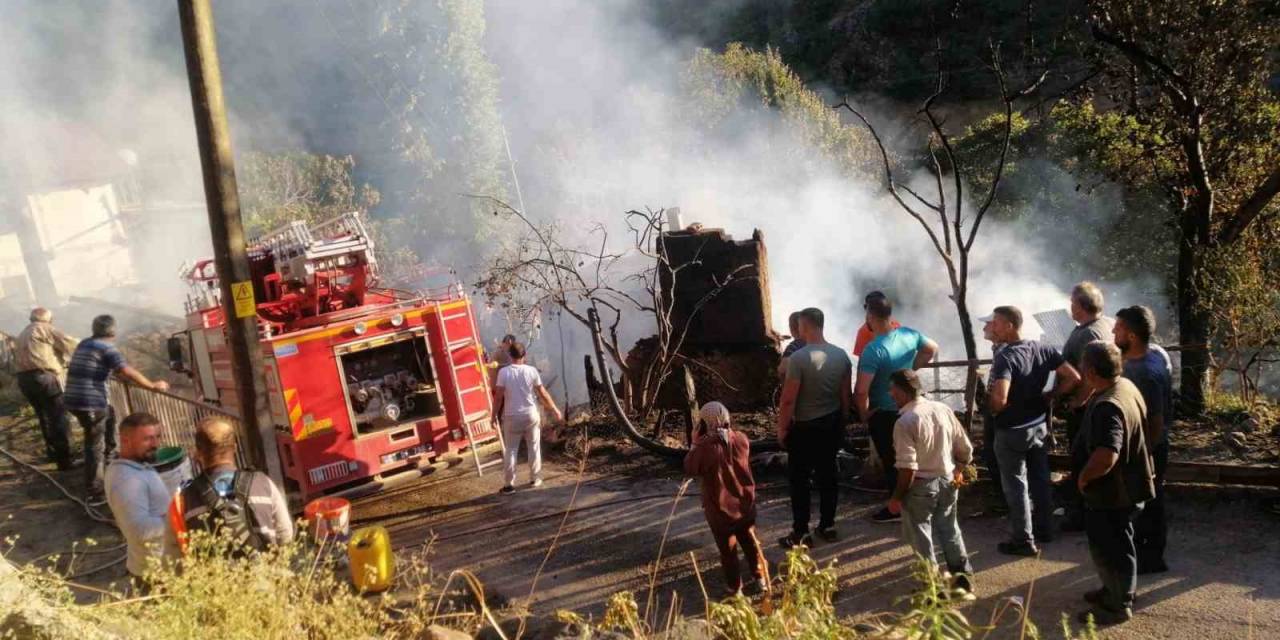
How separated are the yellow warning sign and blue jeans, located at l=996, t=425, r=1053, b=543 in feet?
17.5

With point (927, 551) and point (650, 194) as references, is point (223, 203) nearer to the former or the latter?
point (927, 551)

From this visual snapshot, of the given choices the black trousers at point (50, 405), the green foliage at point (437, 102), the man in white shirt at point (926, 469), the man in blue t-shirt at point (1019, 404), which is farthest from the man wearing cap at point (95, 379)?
the green foliage at point (437, 102)

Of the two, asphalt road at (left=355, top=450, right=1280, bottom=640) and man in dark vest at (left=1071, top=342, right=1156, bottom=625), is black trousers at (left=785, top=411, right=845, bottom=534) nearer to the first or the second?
asphalt road at (left=355, top=450, right=1280, bottom=640)

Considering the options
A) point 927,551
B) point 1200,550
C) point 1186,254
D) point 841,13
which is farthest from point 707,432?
point 841,13

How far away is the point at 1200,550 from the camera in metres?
4.87

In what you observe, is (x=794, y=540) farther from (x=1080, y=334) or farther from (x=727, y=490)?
(x=1080, y=334)

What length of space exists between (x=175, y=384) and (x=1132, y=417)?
686 inches

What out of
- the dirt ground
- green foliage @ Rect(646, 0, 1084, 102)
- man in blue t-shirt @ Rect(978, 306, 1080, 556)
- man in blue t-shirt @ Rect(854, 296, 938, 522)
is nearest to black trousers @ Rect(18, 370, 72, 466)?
the dirt ground

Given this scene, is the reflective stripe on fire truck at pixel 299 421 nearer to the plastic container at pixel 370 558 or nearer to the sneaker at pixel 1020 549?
the plastic container at pixel 370 558

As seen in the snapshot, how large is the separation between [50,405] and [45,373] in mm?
422

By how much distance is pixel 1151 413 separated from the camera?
4.65 metres

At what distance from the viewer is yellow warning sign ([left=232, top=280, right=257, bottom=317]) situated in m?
5.94

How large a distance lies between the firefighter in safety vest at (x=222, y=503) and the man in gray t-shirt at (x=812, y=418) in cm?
321

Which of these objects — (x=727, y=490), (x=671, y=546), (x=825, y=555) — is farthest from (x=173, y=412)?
(x=825, y=555)
